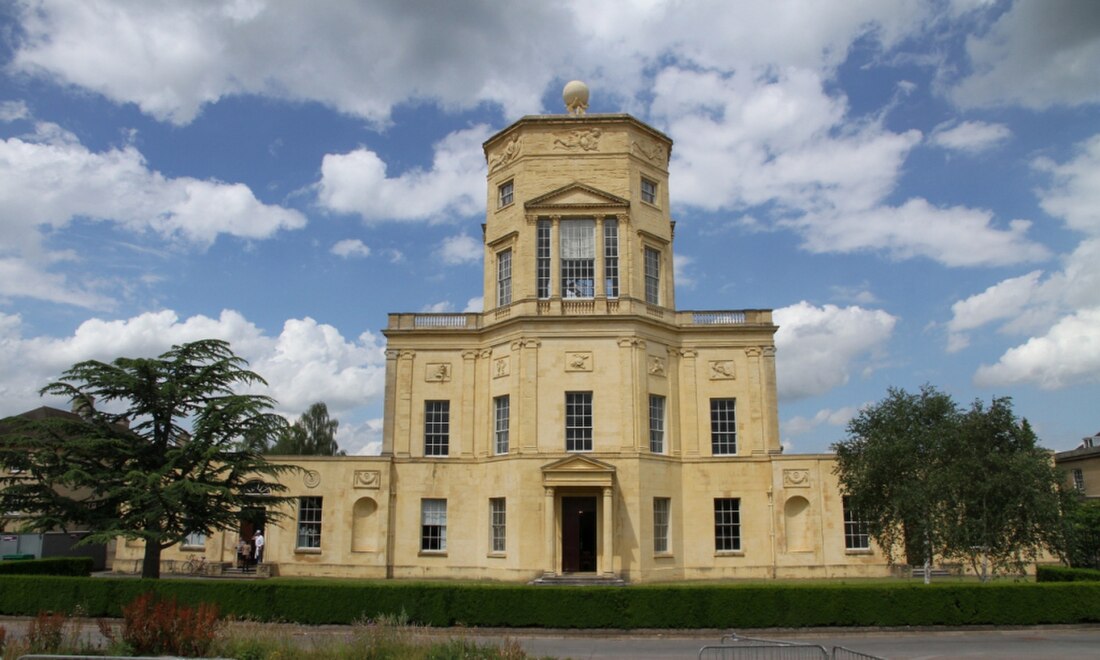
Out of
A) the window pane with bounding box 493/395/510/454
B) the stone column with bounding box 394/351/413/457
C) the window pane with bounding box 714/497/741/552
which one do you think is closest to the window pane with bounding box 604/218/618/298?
the window pane with bounding box 493/395/510/454

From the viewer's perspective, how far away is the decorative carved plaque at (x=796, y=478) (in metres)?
35.8

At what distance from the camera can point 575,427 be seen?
113ft

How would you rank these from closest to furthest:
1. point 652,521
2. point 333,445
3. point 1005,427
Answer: point 1005,427
point 652,521
point 333,445

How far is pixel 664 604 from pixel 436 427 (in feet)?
59.8

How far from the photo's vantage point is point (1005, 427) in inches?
992

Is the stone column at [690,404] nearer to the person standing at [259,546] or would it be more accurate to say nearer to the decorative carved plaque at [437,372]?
the decorative carved plaque at [437,372]

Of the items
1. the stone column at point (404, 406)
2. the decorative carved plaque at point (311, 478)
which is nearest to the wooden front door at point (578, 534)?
the stone column at point (404, 406)

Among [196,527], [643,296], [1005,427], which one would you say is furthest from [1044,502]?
[196,527]

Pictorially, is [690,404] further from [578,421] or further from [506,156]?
[506,156]

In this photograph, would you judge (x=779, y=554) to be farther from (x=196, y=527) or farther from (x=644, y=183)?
A: (x=196, y=527)

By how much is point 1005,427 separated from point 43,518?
97.2 feet

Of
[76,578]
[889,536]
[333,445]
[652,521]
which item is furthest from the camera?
[333,445]

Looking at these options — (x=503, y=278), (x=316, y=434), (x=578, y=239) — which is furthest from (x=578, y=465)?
(x=316, y=434)

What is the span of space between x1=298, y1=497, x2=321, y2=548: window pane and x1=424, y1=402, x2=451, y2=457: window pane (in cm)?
548
